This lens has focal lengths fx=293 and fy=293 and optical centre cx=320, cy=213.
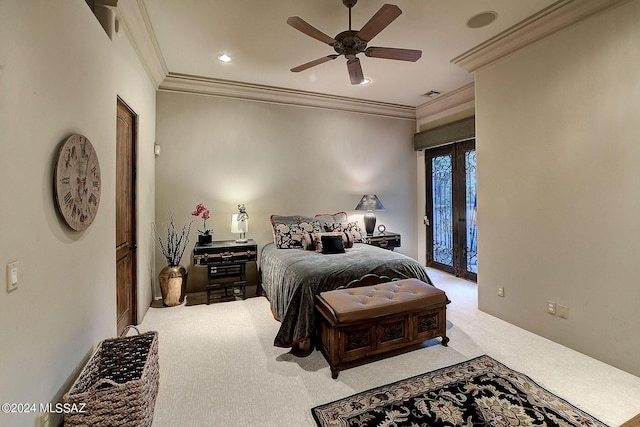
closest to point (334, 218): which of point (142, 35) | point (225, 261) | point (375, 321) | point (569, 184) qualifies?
point (225, 261)

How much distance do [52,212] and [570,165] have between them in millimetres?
3775

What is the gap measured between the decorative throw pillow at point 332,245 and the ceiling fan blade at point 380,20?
215 centimetres

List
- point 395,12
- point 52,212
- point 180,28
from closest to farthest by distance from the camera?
point 52,212 → point 395,12 → point 180,28

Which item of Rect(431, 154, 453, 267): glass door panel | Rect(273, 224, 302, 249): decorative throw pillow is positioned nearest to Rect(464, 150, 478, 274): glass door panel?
Rect(431, 154, 453, 267): glass door panel

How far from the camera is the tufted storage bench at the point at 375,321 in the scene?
2.24m

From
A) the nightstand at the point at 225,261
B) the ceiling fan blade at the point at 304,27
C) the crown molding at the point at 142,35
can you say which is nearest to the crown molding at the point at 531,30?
the ceiling fan blade at the point at 304,27

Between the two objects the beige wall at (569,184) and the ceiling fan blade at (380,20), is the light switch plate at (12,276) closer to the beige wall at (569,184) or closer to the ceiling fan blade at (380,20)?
the ceiling fan blade at (380,20)

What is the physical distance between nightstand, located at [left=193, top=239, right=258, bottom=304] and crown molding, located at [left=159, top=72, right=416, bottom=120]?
2156mm

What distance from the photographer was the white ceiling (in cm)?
254

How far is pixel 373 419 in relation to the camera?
5.82ft

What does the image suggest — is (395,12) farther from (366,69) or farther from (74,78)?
(74,78)

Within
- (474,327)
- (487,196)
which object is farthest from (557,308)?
(487,196)

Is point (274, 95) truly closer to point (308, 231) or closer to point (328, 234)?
point (308, 231)

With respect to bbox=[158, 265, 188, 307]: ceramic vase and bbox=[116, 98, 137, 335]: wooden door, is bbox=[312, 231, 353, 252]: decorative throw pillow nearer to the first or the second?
bbox=[158, 265, 188, 307]: ceramic vase
